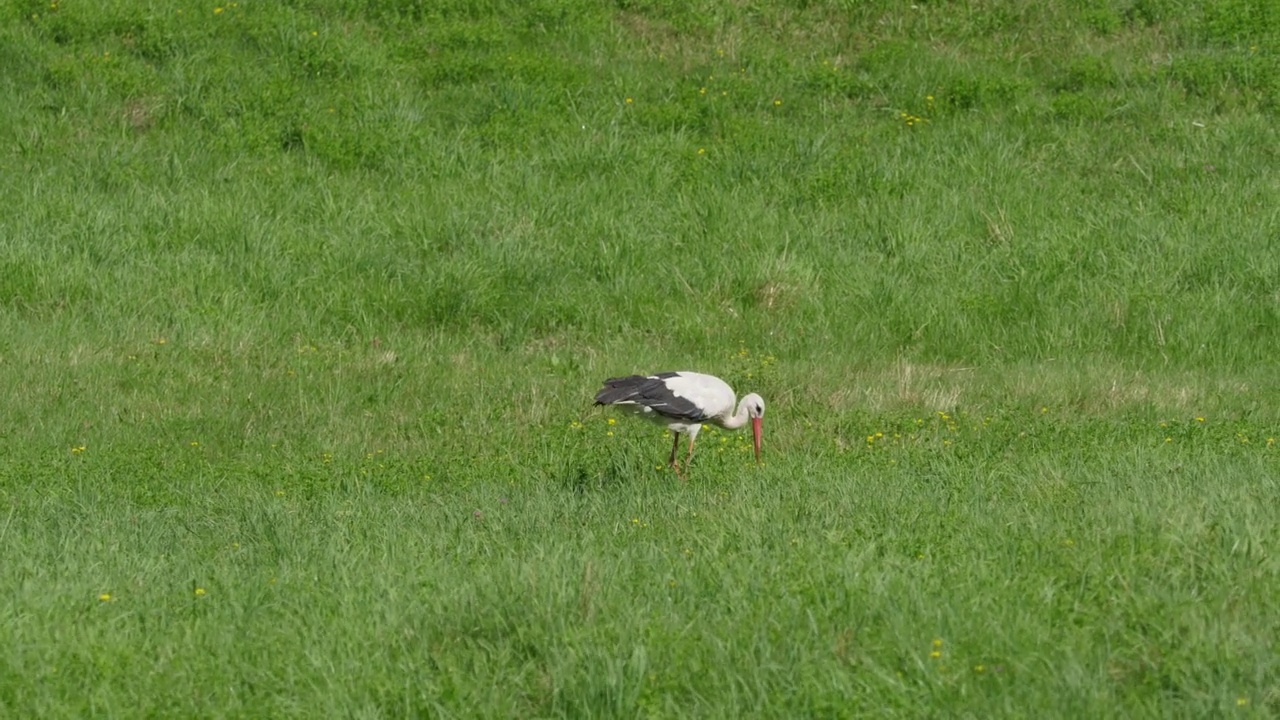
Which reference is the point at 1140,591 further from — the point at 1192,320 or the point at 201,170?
the point at 201,170

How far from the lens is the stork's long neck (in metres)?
9.78

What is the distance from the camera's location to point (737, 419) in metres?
9.83

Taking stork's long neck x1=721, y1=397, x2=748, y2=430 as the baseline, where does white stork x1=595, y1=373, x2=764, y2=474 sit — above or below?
above

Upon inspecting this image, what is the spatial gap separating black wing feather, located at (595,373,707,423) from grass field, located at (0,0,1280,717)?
29 cm

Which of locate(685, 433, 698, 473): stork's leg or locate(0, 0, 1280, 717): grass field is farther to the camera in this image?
locate(685, 433, 698, 473): stork's leg

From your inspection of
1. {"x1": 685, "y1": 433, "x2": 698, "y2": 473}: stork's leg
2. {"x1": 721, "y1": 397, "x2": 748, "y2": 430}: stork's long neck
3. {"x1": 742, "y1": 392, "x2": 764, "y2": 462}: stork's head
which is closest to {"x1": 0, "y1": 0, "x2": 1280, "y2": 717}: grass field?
{"x1": 685, "y1": 433, "x2": 698, "y2": 473}: stork's leg

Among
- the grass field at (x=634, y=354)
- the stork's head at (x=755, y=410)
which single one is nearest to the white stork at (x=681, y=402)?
the stork's head at (x=755, y=410)

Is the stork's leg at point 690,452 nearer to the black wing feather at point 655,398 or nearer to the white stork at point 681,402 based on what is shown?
the white stork at point 681,402

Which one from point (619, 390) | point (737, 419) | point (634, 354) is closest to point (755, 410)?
point (737, 419)

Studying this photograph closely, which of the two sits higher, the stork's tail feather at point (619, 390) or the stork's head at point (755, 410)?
the stork's tail feather at point (619, 390)

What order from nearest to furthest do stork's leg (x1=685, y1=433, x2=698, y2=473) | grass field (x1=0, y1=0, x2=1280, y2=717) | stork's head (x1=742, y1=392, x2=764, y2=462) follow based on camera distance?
grass field (x1=0, y1=0, x2=1280, y2=717) < stork's leg (x1=685, y1=433, x2=698, y2=473) < stork's head (x1=742, y1=392, x2=764, y2=462)

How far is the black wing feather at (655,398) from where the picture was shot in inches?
368

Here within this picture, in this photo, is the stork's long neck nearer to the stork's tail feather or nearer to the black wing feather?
the black wing feather

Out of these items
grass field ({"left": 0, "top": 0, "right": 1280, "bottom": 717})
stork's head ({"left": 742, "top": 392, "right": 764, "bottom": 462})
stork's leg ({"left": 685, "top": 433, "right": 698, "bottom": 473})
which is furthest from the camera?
stork's head ({"left": 742, "top": 392, "right": 764, "bottom": 462})
